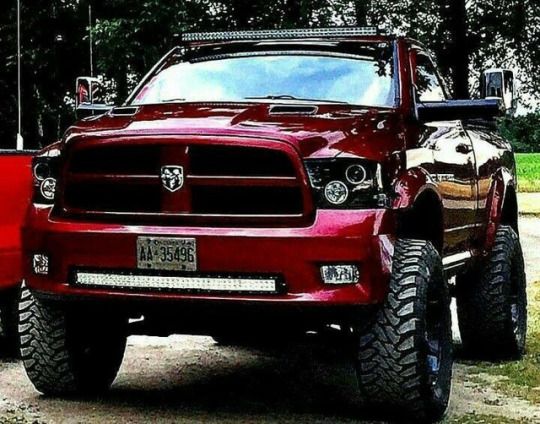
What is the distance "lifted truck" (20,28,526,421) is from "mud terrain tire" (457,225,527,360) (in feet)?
4.45

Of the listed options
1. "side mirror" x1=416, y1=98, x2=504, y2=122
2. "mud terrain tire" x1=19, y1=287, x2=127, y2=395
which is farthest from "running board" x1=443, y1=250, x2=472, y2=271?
"mud terrain tire" x1=19, y1=287, x2=127, y2=395

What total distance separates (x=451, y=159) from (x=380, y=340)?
5.25ft

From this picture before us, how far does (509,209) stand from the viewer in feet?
29.0

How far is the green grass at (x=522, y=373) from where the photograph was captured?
6.89m

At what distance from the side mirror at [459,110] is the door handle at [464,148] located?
30.2 inches

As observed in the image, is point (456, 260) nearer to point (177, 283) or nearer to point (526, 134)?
point (177, 283)

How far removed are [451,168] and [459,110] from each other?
61 cm

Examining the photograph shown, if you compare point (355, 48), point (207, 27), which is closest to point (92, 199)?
point (355, 48)

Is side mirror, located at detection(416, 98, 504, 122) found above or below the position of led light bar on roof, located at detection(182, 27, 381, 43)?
below

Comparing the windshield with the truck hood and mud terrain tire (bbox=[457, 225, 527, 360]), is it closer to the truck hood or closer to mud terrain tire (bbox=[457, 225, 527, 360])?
the truck hood

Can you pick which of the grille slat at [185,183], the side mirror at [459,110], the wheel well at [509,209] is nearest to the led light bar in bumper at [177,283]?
the grille slat at [185,183]

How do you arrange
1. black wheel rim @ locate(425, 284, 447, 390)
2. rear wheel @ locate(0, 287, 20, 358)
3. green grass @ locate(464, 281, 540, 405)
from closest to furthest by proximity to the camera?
1. black wheel rim @ locate(425, 284, 447, 390)
2. green grass @ locate(464, 281, 540, 405)
3. rear wheel @ locate(0, 287, 20, 358)

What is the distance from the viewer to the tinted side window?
7299 mm

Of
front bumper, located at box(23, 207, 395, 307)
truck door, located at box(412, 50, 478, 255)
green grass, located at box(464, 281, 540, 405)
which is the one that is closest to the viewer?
front bumper, located at box(23, 207, 395, 307)
